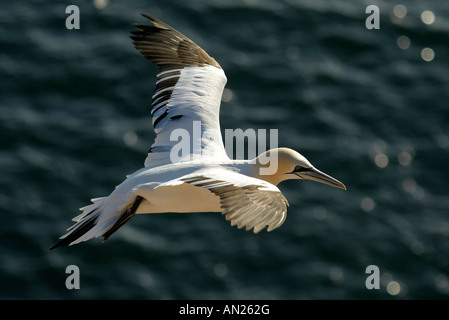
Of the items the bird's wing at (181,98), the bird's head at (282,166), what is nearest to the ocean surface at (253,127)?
the bird's wing at (181,98)

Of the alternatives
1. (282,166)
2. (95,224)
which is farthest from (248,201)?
(95,224)

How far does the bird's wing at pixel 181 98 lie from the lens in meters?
11.6

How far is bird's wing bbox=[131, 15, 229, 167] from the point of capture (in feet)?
38.0

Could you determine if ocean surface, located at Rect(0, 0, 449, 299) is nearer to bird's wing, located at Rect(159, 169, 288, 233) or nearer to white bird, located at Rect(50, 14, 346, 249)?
white bird, located at Rect(50, 14, 346, 249)

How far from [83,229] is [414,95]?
12.2m

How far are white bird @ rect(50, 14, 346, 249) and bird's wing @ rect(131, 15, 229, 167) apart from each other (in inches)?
0.6

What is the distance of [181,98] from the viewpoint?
12.3m

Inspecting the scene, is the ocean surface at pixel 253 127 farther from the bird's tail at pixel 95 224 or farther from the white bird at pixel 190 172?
the bird's tail at pixel 95 224

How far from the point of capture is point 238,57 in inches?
810

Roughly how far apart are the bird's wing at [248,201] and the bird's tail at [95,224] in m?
1.15

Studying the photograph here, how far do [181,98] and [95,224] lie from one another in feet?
8.58

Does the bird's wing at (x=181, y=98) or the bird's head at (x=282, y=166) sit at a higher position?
the bird's wing at (x=181, y=98)

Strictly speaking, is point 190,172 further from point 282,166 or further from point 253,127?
point 253,127

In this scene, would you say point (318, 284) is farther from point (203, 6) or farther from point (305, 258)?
point (203, 6)
